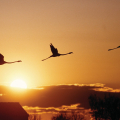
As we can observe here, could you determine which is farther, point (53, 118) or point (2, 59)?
point (53, 118)

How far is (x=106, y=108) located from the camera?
76.1 m

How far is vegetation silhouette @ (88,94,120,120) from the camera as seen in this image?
2938 inches

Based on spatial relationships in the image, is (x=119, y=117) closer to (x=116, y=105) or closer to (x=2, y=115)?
(x=116, y=105)

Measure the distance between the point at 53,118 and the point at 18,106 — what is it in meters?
17.5

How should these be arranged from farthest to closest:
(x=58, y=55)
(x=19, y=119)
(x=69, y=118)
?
1. (x=69, y=118)
2. (x=19, y=119)
3. (x=58, y=55)

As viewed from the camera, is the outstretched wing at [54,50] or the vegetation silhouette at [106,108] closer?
the outstretched wing at [54,50]

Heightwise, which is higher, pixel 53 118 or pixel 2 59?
pixel 2 59

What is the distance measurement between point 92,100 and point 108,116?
18.2 feet

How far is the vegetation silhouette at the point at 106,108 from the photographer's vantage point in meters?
Result: 74.6

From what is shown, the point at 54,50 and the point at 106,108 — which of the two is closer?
the point at 54,50

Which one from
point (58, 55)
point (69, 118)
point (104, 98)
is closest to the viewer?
point (58, 55)

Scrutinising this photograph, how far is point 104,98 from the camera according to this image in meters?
78.8

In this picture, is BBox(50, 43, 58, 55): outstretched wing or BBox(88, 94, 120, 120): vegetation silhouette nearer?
BBox(50, 43, 58, 55): outstretched wing

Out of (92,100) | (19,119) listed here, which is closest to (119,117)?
(92,100)
